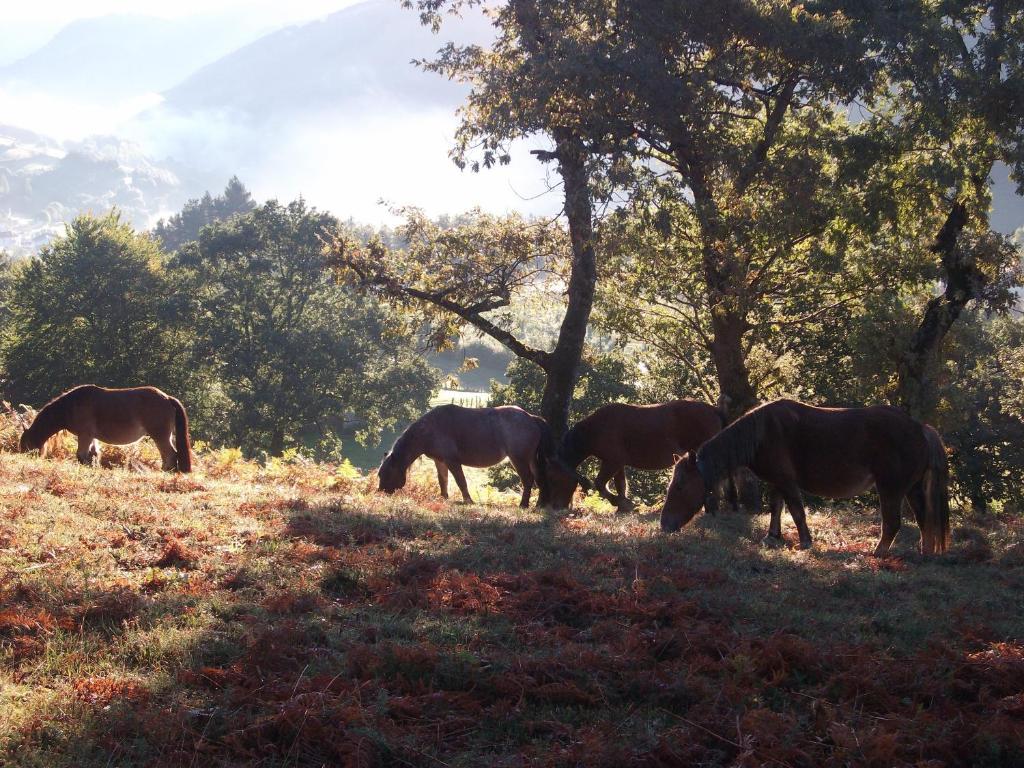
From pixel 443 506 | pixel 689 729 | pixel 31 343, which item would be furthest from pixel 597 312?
pixel 31 343

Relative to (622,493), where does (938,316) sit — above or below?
above

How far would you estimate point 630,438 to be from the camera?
54.4ft

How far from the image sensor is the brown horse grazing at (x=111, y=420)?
1656 cm

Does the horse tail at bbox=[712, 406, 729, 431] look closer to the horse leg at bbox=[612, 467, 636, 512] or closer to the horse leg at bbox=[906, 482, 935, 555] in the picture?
the horse leg at bbox=[612, 467, 636, 512]

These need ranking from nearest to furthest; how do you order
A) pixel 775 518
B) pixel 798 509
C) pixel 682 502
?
pixel 798 509
pixel 775 518
pixel 682 502

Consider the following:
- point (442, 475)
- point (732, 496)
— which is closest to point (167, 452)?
point (442, 475)

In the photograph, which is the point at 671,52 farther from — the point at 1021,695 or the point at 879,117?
the point at 1021,695

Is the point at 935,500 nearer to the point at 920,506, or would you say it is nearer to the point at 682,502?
the point at 920,506

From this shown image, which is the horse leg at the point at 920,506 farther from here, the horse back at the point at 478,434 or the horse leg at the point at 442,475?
the horse leg at the point at 442,475

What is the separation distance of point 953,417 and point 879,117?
26.2ft

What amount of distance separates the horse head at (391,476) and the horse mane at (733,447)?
664cm

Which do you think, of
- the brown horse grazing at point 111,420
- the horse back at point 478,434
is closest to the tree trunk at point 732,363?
the horse back at point 478,434

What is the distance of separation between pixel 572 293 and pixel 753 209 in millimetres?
4989

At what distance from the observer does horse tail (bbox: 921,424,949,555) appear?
11.3 m
